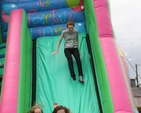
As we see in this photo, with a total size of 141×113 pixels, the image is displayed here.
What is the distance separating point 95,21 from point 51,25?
4.48 ft

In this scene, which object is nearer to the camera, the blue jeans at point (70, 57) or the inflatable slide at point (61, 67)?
the inflatable slide at point (61, 67)

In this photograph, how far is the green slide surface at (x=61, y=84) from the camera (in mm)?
3105

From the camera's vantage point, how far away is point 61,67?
374 cm

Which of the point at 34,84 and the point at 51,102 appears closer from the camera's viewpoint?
the point at 51,102

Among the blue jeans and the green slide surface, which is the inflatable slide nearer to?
the green slide surface

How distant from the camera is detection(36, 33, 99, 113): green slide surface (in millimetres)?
3105

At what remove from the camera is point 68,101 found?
3.16 meters

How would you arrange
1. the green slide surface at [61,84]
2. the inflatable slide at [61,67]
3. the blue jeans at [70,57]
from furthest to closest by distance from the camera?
the blue jeans at [70,57]
the green slide surface at [61,84]
the inflatable slide at [61,67]

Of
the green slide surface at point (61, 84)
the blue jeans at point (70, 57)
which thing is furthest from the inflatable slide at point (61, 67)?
the blue jeans at point (70, 57)

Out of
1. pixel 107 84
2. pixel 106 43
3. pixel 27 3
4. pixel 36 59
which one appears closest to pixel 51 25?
pixel 27 3

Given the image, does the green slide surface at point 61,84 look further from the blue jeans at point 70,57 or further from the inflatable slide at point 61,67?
the blue jeans at point 70,57

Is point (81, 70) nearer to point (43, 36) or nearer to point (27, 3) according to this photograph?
point (43, 36)

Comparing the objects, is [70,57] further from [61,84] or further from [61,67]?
[61,84]

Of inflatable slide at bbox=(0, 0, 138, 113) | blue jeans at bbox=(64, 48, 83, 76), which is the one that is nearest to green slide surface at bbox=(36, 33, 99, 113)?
inflatable slide at bbox=(0, 0, 138, 113)
